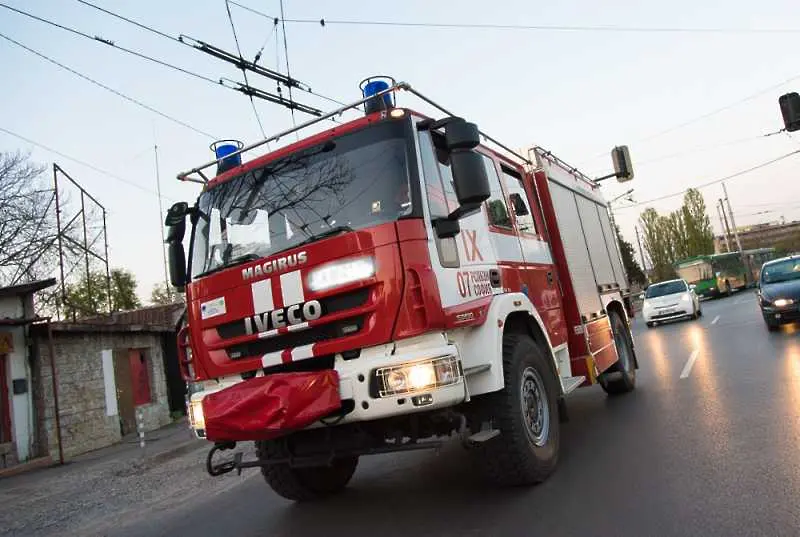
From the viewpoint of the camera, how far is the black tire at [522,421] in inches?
169

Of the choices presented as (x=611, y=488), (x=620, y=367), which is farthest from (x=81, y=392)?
(x=611, y=488)

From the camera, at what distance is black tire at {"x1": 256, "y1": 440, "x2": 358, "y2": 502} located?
17.0 ft

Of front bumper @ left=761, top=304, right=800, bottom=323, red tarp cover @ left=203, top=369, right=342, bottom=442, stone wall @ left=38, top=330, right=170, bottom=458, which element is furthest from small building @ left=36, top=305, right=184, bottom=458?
front bumper @ left=761, top=304, right=800, bottom=323

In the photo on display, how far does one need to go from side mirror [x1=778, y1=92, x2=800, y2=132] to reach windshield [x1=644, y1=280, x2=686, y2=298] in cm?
1150

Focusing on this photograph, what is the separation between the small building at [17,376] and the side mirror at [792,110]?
46.3 ft

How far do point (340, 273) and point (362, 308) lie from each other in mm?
289

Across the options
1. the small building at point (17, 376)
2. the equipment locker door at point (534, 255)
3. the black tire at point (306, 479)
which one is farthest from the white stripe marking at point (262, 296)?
the small building at point (17, 376)

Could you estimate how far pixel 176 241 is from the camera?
17.8 feet

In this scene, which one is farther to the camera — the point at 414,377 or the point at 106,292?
the point at 106,292

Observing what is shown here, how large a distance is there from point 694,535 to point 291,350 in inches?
104

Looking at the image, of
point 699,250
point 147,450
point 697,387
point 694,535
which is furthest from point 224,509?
point 699,250

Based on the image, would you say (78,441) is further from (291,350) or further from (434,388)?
(434,388)

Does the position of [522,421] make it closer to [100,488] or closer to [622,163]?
[100,488]

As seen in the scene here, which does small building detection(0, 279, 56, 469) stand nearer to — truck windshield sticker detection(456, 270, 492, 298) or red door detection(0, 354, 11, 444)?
red door detection(0, 354, 11, 444)
